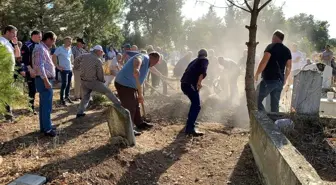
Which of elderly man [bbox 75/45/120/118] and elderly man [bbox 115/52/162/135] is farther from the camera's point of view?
elderly man [bbox 75/45/120/118]

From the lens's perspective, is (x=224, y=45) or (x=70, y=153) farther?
(x=224, y=45)

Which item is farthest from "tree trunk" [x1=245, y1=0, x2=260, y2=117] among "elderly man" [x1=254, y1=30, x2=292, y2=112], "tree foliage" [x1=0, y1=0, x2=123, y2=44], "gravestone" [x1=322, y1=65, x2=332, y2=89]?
"tree foliage" [x1=0, y1=0, x2=123, y2=44]

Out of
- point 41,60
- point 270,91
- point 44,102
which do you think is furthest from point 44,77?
point 270,91

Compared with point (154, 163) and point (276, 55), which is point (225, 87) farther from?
point (154, 163)

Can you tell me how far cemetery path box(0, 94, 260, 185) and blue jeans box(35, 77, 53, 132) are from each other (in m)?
0.23

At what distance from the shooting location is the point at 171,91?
1205cm

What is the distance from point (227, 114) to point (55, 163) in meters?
5.39

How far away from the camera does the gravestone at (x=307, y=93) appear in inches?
211

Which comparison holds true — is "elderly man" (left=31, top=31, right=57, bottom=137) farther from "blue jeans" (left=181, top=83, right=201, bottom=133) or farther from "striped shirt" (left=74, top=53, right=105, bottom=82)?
"blue jeans" (left=181, top=83, right=201, bottom=133)

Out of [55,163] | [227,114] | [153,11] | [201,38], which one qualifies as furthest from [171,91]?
[201,38]

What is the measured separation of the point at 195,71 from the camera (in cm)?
576

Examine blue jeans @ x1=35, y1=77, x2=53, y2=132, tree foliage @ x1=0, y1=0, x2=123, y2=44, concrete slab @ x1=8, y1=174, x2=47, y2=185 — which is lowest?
concrete slab @ x1=8, y1=174, x2=47, y2=185

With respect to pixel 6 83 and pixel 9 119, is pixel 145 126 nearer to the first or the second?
pixel 9 119

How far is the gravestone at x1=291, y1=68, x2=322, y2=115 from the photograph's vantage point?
5348 millimetres
